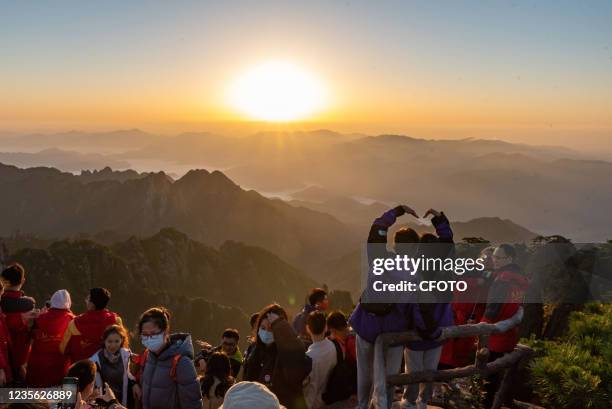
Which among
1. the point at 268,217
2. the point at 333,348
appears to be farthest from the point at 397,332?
the point at 268,217

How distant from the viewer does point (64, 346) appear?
6.50 metres

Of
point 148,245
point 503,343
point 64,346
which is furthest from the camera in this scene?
point 148,245

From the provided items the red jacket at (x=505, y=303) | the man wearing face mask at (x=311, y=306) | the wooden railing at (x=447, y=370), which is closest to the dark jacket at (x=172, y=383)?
the wooden railing at (x=447, y=370)

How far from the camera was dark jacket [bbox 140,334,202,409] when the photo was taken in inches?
200

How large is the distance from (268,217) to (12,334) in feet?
616

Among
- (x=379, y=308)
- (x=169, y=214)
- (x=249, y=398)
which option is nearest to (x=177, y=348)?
(x=379, y=308)

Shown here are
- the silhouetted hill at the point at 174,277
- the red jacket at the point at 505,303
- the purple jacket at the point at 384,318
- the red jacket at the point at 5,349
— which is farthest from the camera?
the silhouetted hill at the point at 174,277

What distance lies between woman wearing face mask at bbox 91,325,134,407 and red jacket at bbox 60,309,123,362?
0.60m

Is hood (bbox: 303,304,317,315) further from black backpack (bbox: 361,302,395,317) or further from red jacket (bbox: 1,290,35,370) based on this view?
red jacket (bbox: 1,290,35,370)

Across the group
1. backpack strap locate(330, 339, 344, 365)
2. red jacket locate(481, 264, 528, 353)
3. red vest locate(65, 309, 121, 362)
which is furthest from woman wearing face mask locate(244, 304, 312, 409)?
red jacket locate(481, 264, 528, 353)

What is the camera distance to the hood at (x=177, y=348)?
16.8 feet

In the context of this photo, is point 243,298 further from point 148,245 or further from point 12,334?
point 12,334

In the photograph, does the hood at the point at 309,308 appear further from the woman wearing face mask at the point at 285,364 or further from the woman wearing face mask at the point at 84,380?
the woman wearing face mask at the point at 84,380

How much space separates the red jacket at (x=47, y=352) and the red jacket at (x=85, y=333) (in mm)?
332
